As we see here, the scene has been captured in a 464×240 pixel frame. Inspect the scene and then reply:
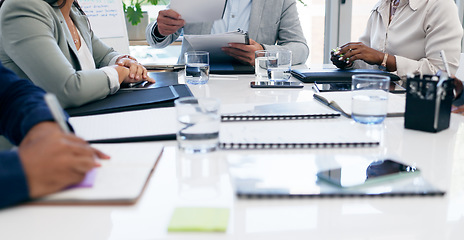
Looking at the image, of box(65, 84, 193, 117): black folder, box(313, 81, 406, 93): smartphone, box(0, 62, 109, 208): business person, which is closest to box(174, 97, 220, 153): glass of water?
box(0, 62, 109, 208): business person

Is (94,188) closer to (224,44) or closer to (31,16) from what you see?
(31,16)

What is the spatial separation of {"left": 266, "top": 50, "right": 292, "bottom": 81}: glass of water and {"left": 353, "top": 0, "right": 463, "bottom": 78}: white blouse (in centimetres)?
48

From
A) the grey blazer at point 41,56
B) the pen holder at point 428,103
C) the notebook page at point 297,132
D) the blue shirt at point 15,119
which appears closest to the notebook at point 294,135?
the notebook page at point 297,132

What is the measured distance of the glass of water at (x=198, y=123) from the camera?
804mm

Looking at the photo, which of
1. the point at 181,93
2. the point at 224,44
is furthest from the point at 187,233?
the point at 224,44

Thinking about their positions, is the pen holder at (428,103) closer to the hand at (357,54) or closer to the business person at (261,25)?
the hand at (357,54)

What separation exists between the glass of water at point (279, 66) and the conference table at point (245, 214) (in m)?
0.90

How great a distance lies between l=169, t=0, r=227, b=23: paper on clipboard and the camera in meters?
1.81

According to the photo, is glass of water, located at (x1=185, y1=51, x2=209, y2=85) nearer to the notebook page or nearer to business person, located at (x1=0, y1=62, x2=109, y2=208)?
the notebook page

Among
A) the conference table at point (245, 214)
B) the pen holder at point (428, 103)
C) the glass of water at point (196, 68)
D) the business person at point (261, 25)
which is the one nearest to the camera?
the conference table at point (245, 214)

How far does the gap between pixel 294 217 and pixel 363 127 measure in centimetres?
48

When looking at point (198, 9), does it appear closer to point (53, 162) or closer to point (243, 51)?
point (243, 51)

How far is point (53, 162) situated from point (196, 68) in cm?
105

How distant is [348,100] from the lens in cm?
120
